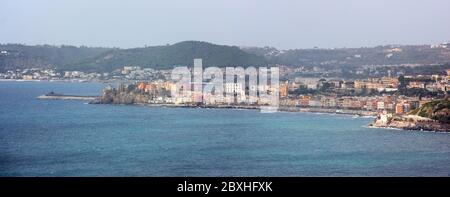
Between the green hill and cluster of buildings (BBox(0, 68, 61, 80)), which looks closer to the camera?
the green hill

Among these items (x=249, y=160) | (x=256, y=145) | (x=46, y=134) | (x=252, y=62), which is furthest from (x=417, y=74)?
(x=46, y=134)

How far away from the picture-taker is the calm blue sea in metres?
5.71

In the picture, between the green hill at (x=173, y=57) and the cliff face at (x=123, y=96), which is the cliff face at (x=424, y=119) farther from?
the cliff face at (x=123, y=96)

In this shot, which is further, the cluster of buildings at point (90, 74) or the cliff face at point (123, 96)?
the cliff face at point (123, 96)

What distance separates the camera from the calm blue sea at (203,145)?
5711 millimetres

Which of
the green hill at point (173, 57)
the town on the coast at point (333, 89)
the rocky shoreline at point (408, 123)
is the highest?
the green hill at point (173, 57)

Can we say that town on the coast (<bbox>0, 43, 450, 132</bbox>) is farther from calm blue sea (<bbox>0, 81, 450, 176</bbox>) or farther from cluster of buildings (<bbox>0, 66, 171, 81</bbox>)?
calm blue sea (<bbox>0, 81, 450, 176</bbox>)

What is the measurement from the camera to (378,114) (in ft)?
32.6

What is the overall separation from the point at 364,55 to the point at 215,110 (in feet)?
14.4

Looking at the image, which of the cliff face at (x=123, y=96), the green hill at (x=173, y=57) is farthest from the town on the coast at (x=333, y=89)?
the green hill at (x=173, y=57)

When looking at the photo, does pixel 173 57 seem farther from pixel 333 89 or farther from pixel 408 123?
pixel 333 89

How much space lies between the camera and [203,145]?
726 cm
